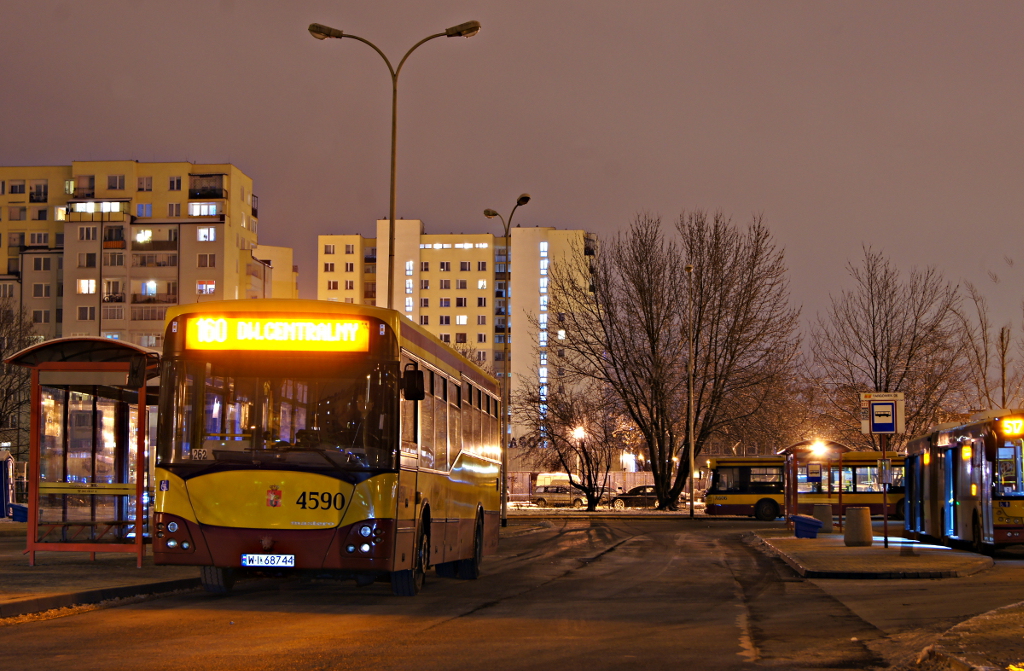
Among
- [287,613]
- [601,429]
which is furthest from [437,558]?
[601,429]

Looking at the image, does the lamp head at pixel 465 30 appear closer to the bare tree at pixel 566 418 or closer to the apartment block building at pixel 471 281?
the bare tree at pixel 566 418

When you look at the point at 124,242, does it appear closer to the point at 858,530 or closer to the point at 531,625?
the point at 858,530

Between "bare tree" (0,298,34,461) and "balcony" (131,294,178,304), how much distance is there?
71.4 feet

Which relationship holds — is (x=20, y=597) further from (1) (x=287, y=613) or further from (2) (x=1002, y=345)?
(2) (x=1002, y=345)

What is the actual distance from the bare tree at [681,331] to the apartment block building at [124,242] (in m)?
49.0

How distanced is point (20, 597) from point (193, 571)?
15.9 ft

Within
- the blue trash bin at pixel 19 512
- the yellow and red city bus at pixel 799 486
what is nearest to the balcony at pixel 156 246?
the yellow and red city bus at pixel 799 486

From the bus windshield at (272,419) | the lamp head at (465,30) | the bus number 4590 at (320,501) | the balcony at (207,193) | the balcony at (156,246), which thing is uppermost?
the balcony at (207,193)

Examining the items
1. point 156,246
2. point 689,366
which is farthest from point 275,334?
point 156,246

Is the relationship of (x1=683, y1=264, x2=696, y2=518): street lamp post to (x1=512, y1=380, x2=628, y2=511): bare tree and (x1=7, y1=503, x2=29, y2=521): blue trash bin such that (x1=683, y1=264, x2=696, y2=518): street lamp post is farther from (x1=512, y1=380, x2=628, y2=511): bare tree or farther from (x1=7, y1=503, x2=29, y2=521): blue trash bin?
(x1=7, y1=503, x2=29, y2=521): blue trash bin

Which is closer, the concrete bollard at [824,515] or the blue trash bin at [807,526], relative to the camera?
the blue trash bin at [807,526]

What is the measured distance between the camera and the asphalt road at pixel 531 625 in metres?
9.54

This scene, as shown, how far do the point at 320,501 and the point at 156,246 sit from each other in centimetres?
9352

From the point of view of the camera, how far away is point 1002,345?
5397cm
